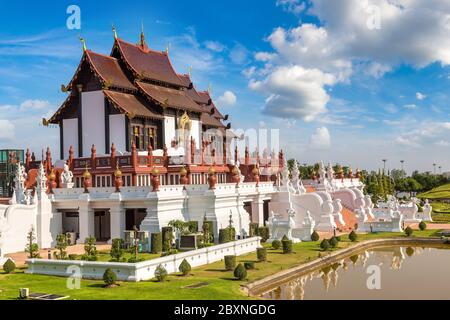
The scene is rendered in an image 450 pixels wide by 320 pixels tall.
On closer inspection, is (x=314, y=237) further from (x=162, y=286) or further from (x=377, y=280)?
(x=162, y=286)

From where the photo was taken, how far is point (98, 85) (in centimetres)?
4388

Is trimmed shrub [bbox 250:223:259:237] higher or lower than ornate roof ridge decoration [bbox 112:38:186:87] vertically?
lower

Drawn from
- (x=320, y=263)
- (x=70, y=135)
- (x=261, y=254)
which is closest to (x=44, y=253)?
(x=261, y=254)

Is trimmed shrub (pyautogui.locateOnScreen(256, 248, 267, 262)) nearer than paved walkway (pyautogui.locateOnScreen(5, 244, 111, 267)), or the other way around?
trimmed shrub (pyautogui.locateOnScreen(256, 248, 267, 262))

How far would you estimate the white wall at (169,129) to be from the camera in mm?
46031

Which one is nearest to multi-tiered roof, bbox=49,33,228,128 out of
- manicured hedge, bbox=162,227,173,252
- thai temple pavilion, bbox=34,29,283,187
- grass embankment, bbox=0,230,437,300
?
thai temple pavilion, bbox=34,29,283,187

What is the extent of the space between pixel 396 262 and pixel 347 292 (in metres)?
8.91

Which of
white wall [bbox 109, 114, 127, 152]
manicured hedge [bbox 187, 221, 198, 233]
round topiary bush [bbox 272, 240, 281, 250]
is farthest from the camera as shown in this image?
white wall [bbox 109, 114, 127, 152]

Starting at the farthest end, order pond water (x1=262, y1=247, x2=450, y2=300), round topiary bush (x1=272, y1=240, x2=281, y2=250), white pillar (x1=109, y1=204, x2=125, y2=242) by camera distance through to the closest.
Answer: white pillar (x1=109, y1=204, x2=125, y2=242) → round topiary bush (x1=272, y1=240, x2=281, y2=250) → pond water (x1=262, y1=247, x2=450, y2=300)

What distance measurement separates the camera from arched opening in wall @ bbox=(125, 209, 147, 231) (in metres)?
37.8

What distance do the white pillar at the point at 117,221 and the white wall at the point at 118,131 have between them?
26.9ft

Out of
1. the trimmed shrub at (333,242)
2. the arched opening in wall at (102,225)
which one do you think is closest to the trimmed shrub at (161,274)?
the trimmed shrub at (333,242)

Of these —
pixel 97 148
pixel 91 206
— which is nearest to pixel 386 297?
pixel 91 206

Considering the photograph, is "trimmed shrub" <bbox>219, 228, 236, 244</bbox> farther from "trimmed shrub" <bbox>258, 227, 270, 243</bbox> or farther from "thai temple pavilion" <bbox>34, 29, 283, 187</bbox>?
"thai temple pavilion" <bbox>34, 29, 283, 187</bbox>
